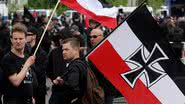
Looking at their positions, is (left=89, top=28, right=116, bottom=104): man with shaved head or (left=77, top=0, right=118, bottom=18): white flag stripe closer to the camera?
(left=89, top=28, right=116, bottom=104): man with shaved head

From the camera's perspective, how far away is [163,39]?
568cm

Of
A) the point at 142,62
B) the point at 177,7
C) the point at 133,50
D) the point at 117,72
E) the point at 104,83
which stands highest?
the point at 133,50

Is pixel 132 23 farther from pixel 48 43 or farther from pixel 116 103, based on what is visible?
pixel 48 43

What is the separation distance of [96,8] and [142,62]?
9.31 feet

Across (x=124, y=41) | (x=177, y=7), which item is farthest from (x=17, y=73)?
(x=177, y=7)

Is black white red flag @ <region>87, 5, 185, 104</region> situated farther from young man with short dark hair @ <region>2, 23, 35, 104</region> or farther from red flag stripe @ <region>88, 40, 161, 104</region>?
young man with short dark hair @ <region>2, 23, 35, 104</region>

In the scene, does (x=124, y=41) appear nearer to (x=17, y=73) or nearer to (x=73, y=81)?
(x=73, y=81)

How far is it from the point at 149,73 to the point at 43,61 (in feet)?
11.3

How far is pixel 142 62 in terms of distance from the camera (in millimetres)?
5738

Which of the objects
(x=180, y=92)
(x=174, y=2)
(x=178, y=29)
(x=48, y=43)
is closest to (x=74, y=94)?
(x=180, y=92)

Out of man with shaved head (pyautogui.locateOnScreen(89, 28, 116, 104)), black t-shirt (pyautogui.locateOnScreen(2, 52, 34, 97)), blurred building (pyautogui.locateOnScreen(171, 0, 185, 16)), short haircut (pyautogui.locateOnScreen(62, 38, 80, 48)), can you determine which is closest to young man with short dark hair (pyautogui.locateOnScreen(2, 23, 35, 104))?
black t-shirt (pyautogui.locateOnScreen(2, 52, 34, 97))

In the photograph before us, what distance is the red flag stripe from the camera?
576cm

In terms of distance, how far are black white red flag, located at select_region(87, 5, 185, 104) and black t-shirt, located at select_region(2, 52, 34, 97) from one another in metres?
0.90

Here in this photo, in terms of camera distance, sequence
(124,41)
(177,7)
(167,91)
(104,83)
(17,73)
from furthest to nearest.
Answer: (177,7) < (104,83) < (17,73) < (124,41) < (167,91)
